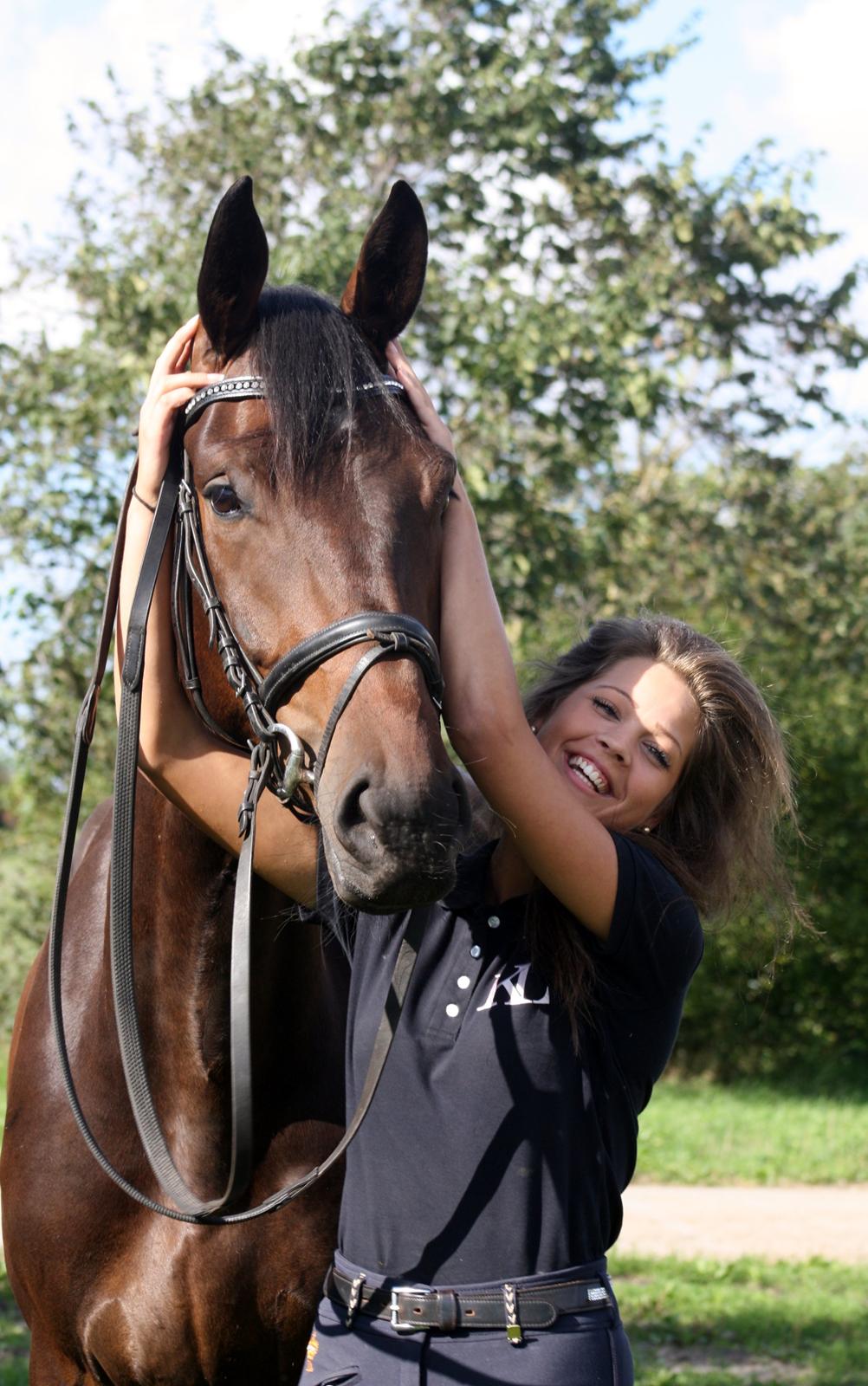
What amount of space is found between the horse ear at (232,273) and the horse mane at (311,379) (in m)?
0.04

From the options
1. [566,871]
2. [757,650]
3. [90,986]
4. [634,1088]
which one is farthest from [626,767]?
[757,650]

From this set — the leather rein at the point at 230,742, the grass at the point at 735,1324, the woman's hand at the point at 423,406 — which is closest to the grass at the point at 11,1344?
the grass at the point at 735,1324

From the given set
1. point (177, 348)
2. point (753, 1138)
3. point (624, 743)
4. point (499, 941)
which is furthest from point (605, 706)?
point (753, 1138)

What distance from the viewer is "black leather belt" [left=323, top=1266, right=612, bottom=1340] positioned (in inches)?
72.8

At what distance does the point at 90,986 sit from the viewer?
8.57ft

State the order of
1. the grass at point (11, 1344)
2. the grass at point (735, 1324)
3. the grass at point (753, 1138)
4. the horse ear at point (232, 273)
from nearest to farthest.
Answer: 1. the horse ear at point (232, 273)
2. the grass at point (11, 1344)
3. the grass at point (735, 1324)
4. the grass at point (753, 1138)

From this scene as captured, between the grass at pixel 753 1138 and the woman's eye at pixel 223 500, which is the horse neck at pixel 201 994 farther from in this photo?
the grass at pixel 753 1138

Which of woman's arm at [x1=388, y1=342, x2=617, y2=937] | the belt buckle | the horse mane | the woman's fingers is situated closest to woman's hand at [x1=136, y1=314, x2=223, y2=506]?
the woman's fingers

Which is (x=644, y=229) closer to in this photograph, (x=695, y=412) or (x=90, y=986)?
(x=695, y=412)

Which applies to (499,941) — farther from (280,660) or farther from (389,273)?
(389,273)

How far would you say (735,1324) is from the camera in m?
5.44

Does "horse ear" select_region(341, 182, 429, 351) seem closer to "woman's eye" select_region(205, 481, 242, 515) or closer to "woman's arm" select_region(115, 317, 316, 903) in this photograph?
"woman's arm" select_region(115, 317, 316, 903)

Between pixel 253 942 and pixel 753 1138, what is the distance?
24.6ft

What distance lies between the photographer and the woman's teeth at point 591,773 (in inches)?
84.1
